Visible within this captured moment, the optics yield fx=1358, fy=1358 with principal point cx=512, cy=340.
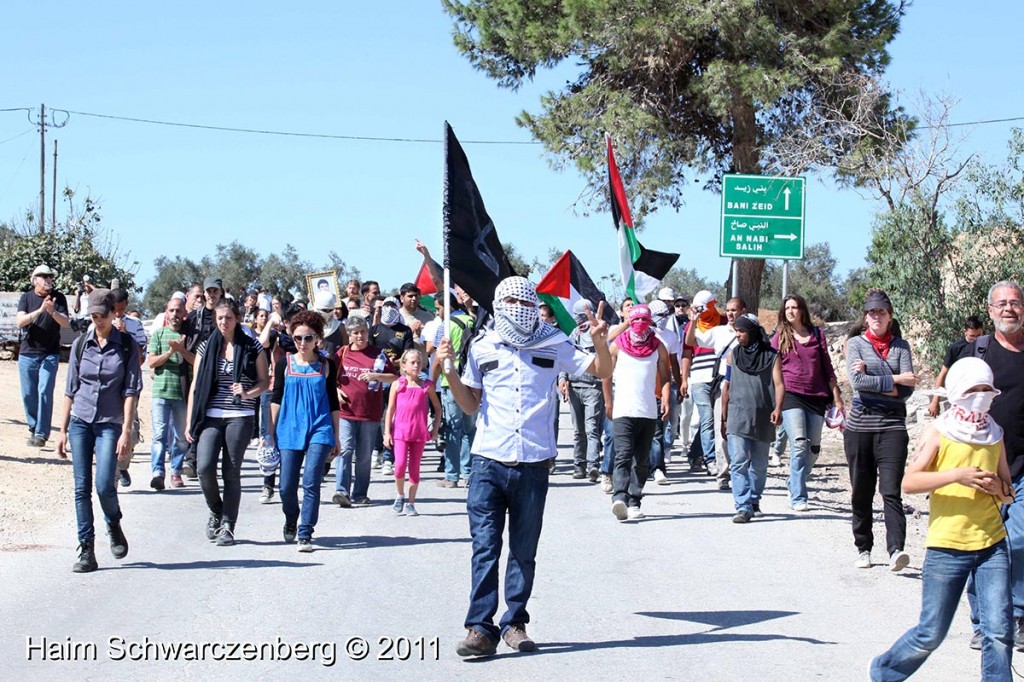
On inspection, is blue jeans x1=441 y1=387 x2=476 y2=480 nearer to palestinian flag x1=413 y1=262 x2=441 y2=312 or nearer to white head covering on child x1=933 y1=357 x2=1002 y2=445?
palestinian flag x1=413 y1=262 x2=441 y2=312

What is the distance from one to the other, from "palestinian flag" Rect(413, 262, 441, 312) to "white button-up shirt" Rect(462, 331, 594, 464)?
34.1 feet

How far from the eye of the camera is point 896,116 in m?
30.4

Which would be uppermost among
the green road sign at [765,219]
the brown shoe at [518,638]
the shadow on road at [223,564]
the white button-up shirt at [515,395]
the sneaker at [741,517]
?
the green road sign at [765,219]

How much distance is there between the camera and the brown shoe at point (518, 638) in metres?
7.41

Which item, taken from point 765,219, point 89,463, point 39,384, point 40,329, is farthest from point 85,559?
point 765,219

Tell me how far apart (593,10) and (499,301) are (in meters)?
23.1

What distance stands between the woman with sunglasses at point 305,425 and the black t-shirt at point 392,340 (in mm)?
3042

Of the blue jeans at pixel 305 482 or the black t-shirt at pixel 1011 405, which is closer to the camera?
the black t-shirt at pixel 1011 405

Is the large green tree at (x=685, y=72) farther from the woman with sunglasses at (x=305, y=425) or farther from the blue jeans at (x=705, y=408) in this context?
the woman with sunglasses at (x=305, y=425)

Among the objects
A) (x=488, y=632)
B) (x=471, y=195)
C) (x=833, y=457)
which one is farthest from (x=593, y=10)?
(x=488, y=632)

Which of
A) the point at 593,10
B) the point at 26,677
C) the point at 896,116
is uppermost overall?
the point at 593,10

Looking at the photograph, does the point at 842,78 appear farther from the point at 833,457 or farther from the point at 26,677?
the point at 26,677

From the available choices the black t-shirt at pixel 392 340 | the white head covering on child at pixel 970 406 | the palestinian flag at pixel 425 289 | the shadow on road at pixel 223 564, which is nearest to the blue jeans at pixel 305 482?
the shadow on road at pixel 223 564

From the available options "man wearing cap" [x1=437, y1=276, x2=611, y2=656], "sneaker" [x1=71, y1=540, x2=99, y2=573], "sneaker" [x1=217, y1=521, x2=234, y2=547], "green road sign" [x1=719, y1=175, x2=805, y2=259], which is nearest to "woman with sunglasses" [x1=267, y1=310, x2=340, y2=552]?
"sneaker" [x1=217, y1=521, x2=234, y2=547]
